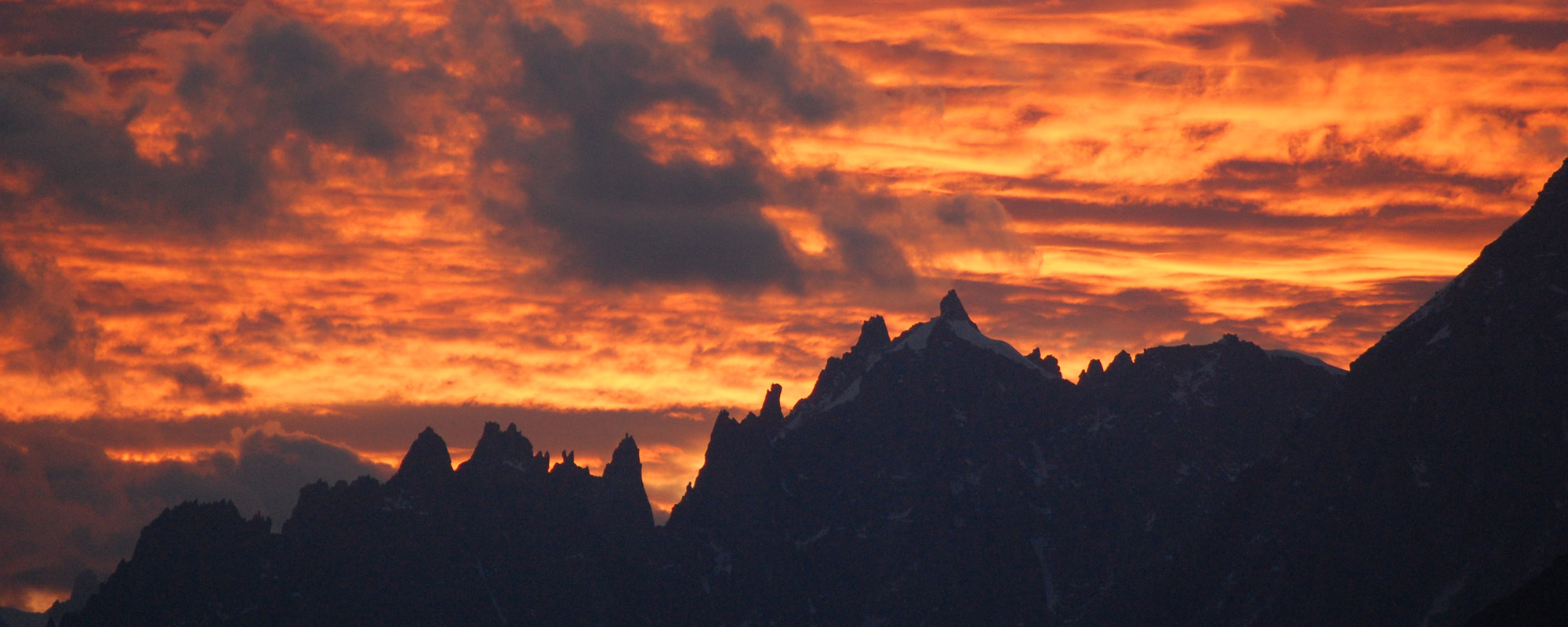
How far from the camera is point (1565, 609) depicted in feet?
439

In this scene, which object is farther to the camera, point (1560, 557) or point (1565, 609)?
point (1560, 557)

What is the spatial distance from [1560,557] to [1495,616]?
14945 millimetres

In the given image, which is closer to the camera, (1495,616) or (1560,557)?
(1495,616)

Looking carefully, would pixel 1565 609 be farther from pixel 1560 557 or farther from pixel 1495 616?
pixel 1560 557

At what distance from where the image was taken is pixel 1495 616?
461 ft

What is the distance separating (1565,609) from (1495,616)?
727 cm

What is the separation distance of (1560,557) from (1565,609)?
1906 cm

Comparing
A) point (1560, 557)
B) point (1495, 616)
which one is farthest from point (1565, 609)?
point (1560, 557)

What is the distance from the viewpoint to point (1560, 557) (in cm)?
15150
